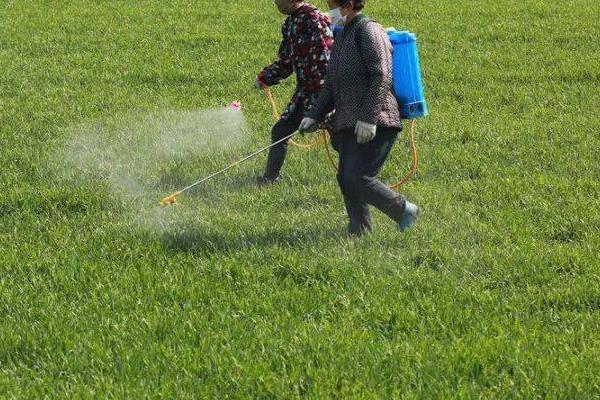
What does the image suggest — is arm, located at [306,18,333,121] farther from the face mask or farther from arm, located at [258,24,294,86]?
the face mask

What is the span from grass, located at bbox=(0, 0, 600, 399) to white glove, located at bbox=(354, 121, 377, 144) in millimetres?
685

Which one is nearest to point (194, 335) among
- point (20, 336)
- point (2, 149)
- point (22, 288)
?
point (20, 336)

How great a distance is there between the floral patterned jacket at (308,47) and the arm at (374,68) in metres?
1.21

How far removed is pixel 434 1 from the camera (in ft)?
55.2

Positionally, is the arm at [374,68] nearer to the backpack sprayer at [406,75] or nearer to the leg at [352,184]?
the backpack sprayer at [406,75]

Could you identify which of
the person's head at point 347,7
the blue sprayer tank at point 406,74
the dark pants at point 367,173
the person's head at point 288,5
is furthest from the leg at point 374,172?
the person's head at point 288,5

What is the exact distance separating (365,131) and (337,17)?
840mm

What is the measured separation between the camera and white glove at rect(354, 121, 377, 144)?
5.82m

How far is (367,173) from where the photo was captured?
6.12 meters

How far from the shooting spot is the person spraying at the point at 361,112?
5.85 meters

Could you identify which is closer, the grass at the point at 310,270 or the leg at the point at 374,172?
the grass at the point at 310,270

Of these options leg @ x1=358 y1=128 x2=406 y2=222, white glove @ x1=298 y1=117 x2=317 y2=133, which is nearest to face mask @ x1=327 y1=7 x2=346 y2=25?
white glove @ x1=298 y1=117 x2=317 y2=133

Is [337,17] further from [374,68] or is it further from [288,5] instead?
[288,5]

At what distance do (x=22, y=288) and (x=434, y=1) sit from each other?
12.7 m
